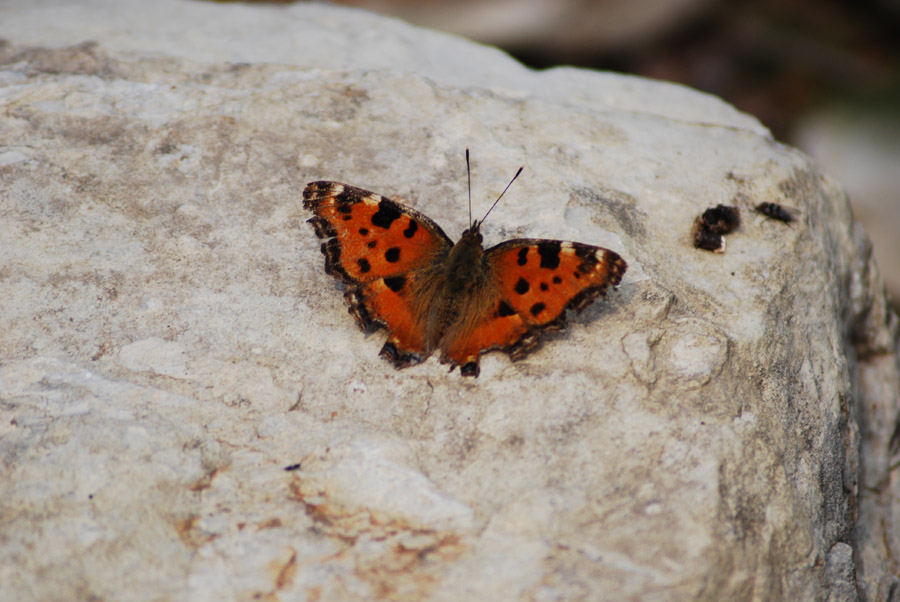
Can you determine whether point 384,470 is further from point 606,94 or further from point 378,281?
point 606,94

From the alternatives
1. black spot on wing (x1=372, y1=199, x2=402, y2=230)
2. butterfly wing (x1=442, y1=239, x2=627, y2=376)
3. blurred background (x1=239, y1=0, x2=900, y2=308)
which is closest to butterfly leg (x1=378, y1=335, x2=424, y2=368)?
butterfly wing (x1=442, y1=239, x2=627, y2=376)

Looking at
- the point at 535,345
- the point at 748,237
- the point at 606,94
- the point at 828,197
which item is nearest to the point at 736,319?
the point at 748,237

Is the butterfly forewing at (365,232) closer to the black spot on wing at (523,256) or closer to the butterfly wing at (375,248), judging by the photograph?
the butterfly wing at (375,248)

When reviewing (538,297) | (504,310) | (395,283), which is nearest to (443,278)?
(395,283)

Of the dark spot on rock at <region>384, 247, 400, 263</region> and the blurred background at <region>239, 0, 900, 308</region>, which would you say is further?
the blurred background at <region>239, 0, 900, 308</region>

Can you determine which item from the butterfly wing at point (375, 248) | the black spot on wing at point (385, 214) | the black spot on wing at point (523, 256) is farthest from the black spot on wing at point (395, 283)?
the black spot on wing at point (523, 256)

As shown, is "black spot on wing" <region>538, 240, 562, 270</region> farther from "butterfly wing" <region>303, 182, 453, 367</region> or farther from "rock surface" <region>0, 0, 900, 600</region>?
"butterfly wing" <region>303, 182, 453, 367</region>

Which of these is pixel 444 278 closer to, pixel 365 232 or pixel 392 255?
pixel 392 255
